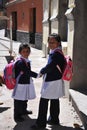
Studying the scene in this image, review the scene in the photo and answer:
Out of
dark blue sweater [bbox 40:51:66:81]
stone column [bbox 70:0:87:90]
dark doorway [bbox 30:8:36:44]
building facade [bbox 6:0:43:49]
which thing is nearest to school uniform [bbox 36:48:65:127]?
dark blue sweater [bbox 40:51:66:81]

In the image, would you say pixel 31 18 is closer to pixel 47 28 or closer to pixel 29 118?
pixel 47 28

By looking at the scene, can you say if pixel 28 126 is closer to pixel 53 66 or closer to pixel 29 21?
pixel 53 66

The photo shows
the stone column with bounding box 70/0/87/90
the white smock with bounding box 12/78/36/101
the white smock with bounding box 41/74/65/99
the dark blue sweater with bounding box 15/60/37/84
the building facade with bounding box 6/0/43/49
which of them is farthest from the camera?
the building facade with bounding box 6/0/43/49

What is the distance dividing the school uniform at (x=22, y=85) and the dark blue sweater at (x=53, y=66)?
12.7 inches

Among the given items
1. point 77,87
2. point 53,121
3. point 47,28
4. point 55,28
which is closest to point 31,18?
point 47,28

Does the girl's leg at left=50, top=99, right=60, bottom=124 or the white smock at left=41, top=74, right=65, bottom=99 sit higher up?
the white smock at left=41, top=74, right=65, bottom=99

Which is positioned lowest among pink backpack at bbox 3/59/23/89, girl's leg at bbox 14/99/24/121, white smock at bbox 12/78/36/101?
girl's leg at bbox 14/99/24/121

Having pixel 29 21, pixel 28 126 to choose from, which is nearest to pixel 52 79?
pixel 28 126

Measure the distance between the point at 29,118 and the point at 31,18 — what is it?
672 inches

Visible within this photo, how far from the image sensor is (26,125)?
5.97 meters

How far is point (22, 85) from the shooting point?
599 centimetres

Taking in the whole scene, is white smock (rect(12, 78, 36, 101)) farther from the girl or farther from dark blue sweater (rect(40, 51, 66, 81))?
dark blue sweater (rect(40, 51, 66, 81))

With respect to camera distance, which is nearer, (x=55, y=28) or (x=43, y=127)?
(x=43, y=127)

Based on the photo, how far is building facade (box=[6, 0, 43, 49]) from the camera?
66.4 ft
